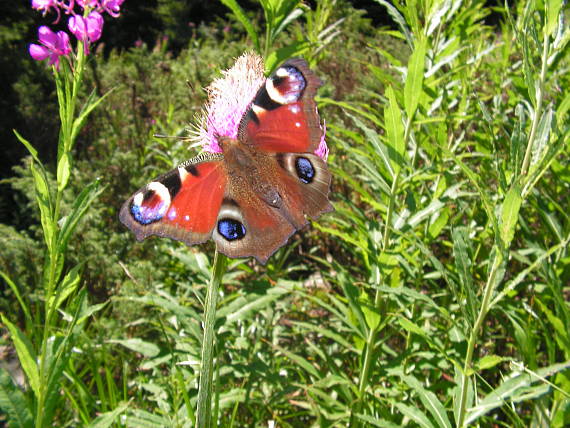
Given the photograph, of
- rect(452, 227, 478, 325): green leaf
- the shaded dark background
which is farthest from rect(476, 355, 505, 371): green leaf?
the shaded dark background

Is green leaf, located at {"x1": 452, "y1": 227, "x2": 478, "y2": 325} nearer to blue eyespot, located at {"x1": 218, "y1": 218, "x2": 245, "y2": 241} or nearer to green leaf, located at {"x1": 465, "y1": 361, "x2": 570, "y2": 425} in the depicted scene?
green leaf, located at {"x1": 465, "y1": 361, "x2": 570, "y2": 425}

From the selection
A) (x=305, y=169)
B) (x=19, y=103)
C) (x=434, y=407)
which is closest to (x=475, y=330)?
(x=434, y=407)

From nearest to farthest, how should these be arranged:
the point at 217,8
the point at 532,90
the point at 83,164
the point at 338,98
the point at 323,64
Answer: the point at 532,90 < the point at 83,164 < the point at 338,98 < the point at 323,64 < the point at 217,8

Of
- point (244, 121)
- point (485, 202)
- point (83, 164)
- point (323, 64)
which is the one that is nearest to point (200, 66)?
point (323, 64)

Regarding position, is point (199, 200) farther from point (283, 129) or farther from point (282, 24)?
point (282, 24)

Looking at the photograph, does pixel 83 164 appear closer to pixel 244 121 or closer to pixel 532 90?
pixel 244 121

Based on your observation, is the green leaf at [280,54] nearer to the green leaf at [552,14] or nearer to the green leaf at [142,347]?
the green leaf at [552,14]

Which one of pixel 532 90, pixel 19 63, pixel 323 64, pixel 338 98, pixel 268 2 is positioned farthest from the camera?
pixel 323 64

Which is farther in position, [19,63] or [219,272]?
[19,63]
